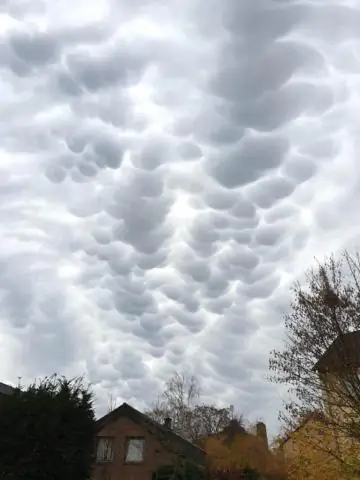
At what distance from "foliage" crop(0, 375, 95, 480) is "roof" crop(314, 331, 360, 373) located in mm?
9741

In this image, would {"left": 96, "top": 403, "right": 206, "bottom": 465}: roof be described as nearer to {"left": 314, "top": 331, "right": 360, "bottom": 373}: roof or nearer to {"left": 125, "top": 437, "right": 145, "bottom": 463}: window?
{"left": 125, "top": 437, "right": 145, "bottom": 463}: window

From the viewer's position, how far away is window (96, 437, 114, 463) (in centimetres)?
4309

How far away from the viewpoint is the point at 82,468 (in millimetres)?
20484

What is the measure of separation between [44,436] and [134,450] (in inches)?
1011

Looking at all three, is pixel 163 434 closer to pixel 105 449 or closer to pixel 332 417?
pixel 105 449

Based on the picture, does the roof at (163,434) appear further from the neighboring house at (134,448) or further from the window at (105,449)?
the window at (105,449)

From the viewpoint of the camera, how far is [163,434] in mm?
43500

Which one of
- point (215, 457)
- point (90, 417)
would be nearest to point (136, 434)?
point (215, 457)

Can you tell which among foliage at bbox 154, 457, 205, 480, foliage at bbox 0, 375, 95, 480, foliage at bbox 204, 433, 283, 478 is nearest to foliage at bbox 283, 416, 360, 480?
foliage at bbox 0, 375, 95, 480

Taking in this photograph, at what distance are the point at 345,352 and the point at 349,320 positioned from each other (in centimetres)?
117

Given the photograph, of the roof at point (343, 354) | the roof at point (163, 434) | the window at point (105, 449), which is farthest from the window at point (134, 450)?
the roof at point (343, 354)

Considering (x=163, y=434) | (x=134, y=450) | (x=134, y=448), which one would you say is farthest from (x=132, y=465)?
(x=163, y=434)

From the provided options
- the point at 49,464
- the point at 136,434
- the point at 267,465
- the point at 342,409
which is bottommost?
the point at 49,464

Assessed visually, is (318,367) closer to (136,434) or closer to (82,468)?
(82,468)
